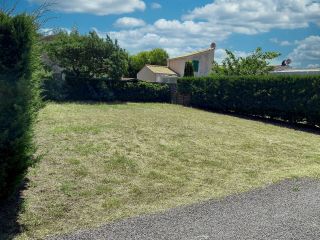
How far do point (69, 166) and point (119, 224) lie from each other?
2.49 meters

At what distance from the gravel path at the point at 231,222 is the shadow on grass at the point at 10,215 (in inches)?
24.9

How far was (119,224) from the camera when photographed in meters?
4.59

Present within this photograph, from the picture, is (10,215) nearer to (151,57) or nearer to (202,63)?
(202,63)

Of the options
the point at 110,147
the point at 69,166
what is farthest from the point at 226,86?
the point at 69,166

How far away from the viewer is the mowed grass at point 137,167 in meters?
5.12

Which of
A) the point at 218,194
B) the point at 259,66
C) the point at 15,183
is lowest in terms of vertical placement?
the point at 218,194

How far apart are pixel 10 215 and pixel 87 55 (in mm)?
18281

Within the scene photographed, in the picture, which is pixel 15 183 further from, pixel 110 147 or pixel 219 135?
pixel 219 135

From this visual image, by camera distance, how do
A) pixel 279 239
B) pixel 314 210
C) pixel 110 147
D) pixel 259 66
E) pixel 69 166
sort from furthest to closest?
pixel 259 66, pixel 110 147, pixel 69 166, pixel 314 210, pixel 279 239

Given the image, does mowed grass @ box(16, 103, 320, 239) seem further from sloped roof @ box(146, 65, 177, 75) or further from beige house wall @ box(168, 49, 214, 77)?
beige house wall @ box(168, 49, 214, 77)

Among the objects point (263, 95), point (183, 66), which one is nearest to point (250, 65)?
point (263, 95)

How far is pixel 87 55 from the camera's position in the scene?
2211cm

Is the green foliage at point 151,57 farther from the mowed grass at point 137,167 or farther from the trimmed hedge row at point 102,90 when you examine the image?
the mowed grass at point 137,167

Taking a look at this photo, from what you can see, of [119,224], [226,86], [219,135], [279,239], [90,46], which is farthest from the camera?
[90,46]
